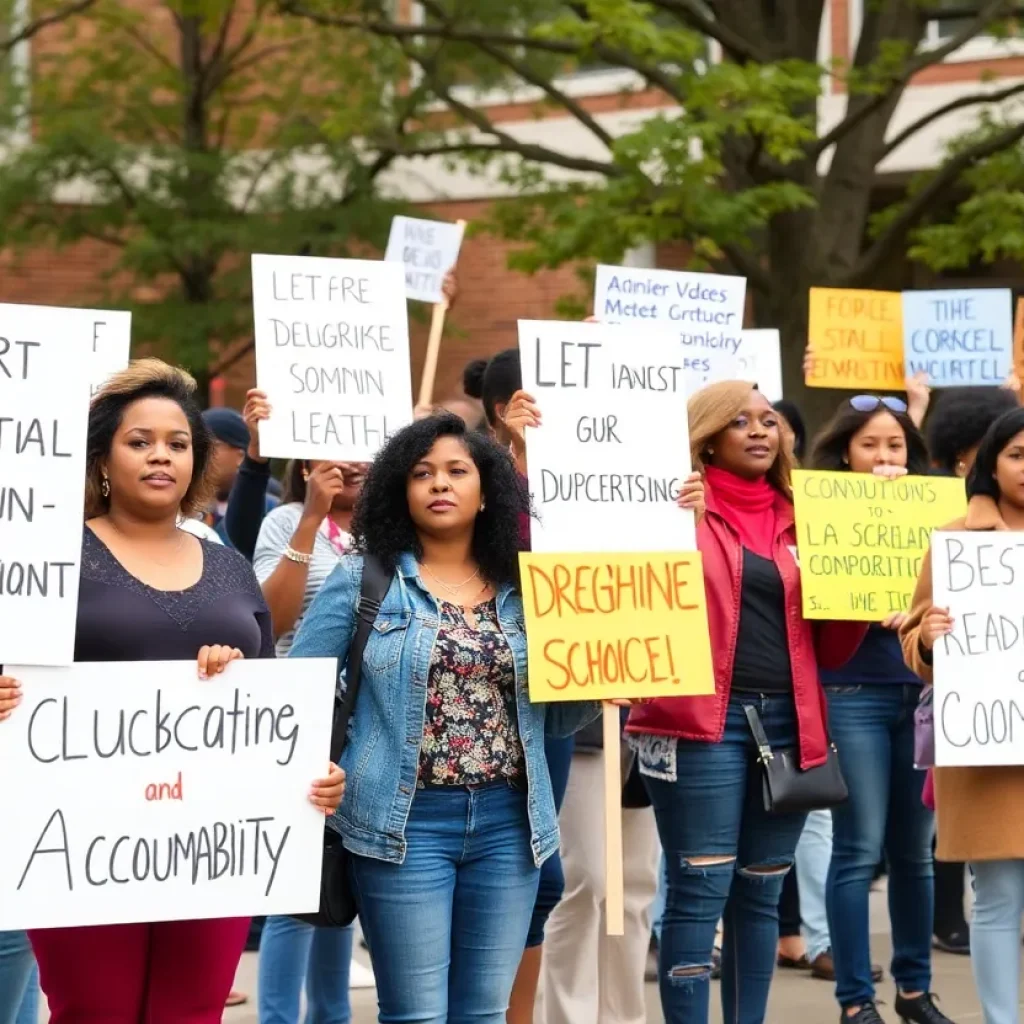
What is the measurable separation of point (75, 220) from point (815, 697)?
35.6ft

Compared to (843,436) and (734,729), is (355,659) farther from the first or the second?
(843,436)

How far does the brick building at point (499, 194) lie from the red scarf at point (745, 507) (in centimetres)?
1072

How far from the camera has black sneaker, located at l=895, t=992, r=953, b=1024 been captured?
6266mm

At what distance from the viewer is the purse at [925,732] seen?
5.76 meters

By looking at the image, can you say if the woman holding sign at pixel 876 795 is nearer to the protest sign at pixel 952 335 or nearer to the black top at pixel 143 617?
the protest sign at pixel 952 335

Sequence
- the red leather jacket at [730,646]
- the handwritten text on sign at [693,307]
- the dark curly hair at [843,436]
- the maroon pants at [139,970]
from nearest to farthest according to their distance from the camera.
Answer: the maroon pants at [139,970] < the red leather jacket at [730,646] < the dark curly hair at [843,436] < the handwritten text on sign at [693,307]

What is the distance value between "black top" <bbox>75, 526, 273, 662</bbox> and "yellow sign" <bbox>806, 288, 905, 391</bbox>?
454cm

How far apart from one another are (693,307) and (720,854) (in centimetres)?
286

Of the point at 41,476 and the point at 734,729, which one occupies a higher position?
the point at 41,476

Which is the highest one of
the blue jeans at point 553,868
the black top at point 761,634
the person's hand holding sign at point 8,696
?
the black top at point 761,634

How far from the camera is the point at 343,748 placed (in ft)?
15.0

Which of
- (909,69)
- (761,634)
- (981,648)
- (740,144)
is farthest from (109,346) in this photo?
(909,69)

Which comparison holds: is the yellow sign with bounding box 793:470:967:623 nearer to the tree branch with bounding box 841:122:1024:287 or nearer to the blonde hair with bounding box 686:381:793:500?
the blonde hair with bounding box 686:381:793:500

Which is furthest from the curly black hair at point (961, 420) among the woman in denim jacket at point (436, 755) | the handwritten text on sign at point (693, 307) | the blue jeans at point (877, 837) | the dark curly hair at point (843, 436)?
the woman in denim jacket at point (436, 755)
